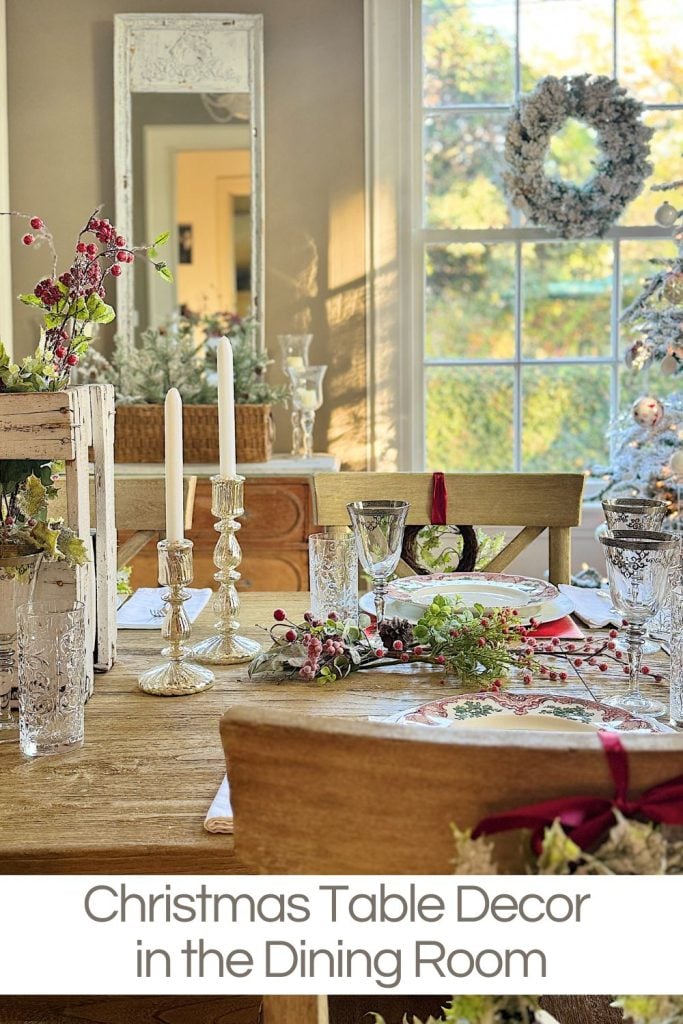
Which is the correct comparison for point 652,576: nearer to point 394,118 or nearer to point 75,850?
point 75,850

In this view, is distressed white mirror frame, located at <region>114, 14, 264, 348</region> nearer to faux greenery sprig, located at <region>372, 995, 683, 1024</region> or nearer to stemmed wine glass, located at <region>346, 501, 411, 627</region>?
stemmed wine glass, located at <region>346, 501, 411, 627</region>

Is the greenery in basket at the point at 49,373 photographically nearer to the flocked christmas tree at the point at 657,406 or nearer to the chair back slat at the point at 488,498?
the chair back slat at the point at 488,498

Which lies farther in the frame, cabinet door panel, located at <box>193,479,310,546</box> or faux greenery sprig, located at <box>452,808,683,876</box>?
cabinet door panel, located at <box>193,479,310,546</box>

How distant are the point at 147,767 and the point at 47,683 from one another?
14 cm

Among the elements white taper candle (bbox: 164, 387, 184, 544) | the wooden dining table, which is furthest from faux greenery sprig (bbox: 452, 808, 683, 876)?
white taper candle (bbox: 164, 387, 184, 544)

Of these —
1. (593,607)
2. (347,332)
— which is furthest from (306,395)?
(593,607)

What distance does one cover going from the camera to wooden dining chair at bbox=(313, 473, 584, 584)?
6.66 ft

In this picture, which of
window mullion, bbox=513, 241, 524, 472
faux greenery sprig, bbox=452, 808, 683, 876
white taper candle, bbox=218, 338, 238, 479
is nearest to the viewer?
faux greenery sprig, bbox=452, 808, 683, 876

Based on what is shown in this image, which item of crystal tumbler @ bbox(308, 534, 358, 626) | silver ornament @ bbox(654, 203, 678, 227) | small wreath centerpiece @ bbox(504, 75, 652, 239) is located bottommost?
A: crystal tumbler @ bbox(308, 534, 358, 626)

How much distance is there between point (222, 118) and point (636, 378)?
1.62m

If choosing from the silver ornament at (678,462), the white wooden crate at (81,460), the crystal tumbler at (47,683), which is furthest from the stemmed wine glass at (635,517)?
the silver ornament at (678,462)

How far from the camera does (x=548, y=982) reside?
627 millimetres

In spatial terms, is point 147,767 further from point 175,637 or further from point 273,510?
point 273,510

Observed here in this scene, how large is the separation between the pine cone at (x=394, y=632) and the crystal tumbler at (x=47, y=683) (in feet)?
1.59
